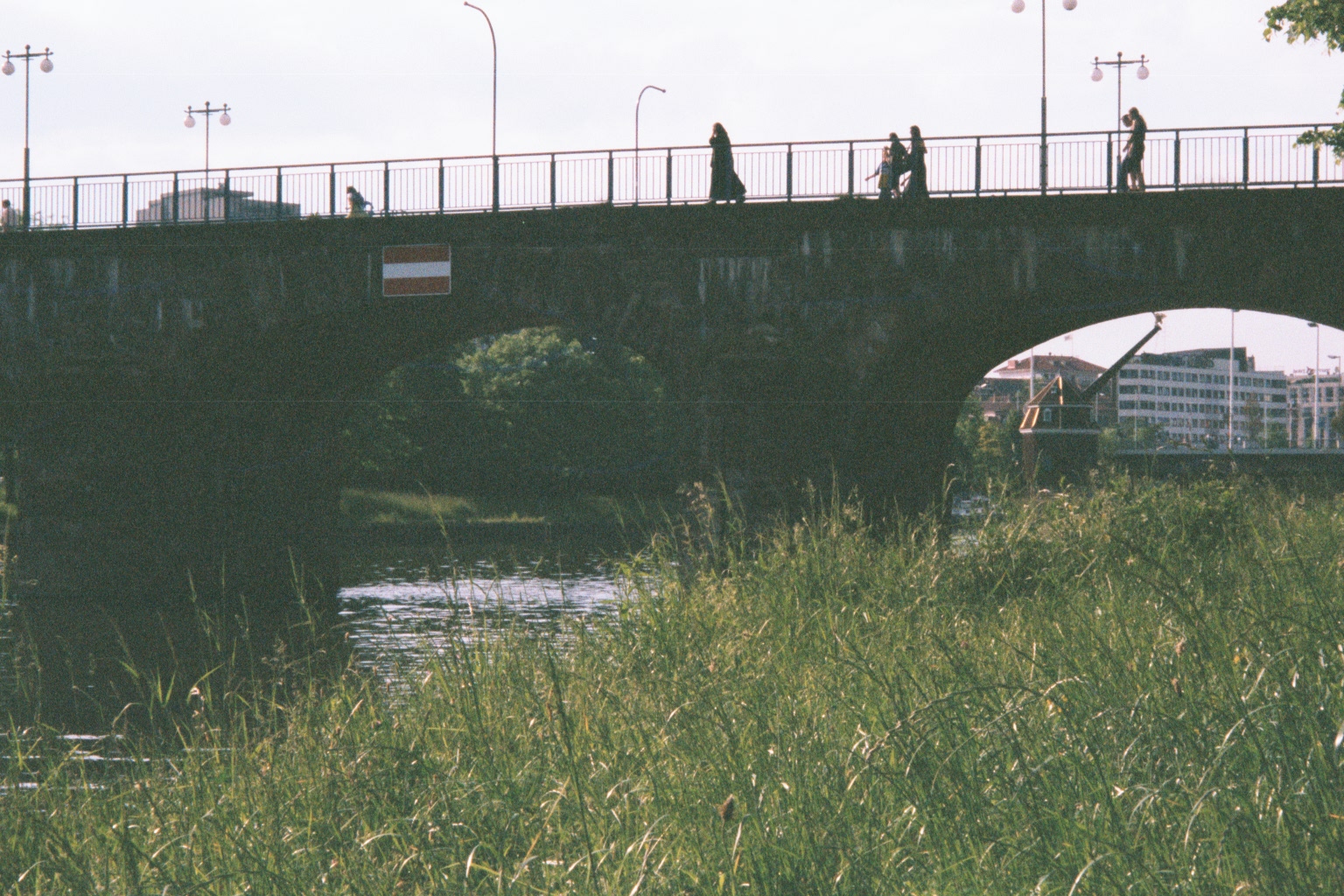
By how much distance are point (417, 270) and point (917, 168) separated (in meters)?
7.83

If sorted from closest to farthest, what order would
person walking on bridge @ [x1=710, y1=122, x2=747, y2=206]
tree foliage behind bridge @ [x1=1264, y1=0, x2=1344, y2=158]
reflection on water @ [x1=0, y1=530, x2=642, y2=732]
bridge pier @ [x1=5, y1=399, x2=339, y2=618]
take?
reflection on water @ [x1=0, y1=530, x2=642, y2=732]
tree foliage behind bridge @ [x1=1264, y1=0, x2=1344, y2=158]
person walking on bridge @ [x1=710, y1=122, x2=747, y2=206]
bridge pier @ [x1=5, y1=399, x2=339, y2=618]

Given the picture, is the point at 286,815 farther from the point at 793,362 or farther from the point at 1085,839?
the point at 793,362

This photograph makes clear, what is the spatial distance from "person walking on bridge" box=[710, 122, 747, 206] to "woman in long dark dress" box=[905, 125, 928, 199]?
7.73 ft

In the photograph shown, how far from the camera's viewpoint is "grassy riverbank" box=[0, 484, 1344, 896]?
11.2 ft

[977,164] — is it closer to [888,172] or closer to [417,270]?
[888,172]

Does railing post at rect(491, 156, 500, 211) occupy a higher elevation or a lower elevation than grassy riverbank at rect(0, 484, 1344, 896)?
higher

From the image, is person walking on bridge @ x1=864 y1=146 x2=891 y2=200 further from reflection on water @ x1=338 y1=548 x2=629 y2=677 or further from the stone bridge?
reflection on water @ x1=338 y1=548 x2=629 y2=677

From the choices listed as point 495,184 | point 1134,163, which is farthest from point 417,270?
point 1134,163

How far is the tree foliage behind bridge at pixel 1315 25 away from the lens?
16.3 m

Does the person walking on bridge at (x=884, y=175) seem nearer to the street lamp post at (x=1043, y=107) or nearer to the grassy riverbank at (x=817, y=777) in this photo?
the street lamp post at (x=1043, y=107)

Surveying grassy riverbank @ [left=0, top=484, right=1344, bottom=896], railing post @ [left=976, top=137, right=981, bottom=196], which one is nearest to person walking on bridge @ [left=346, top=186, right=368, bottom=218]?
railing post @ [left=976, top=137, right=981, bottom=196]

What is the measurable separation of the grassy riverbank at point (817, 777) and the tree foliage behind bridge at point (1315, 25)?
12371mm

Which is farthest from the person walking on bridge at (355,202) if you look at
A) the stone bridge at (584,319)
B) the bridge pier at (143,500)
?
the bridge pier at (143,500)

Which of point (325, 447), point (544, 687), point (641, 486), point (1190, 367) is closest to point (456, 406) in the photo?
point (641, 486)
